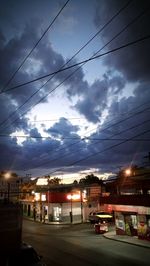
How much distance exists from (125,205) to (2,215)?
19.4 m

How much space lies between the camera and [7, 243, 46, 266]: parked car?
15277 mm

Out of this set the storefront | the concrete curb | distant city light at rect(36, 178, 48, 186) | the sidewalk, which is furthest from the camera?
distant city light at rect(36, 178, 48, 186)

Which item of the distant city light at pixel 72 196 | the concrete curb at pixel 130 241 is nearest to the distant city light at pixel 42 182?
the distant city light at pixel 72 196

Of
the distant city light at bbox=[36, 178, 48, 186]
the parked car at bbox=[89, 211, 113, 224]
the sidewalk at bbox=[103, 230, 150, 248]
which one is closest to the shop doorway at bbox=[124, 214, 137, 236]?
the sidewalk at bbox=[103, 230, 150, 248]

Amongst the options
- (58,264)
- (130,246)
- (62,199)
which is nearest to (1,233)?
(58,264)

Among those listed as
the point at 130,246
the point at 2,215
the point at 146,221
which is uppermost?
the point at 2,215

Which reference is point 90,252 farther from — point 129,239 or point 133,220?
point 133,220

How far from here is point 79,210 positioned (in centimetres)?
5306

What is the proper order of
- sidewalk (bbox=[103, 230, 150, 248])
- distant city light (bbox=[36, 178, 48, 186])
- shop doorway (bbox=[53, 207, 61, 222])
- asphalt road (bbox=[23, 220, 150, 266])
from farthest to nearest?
distant city light (bbox=[36, 178, 48, 186]) < shop doorway (bbox=[53, 207, 61, 222]) < sidewalk (bbox=[103, 230, 150, 248]) < asphalt road (bbox=[23, 220, 150, 266])

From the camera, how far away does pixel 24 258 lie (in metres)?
15.8

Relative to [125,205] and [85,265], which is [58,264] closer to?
[85,265]

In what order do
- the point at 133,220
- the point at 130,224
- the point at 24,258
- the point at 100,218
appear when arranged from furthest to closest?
the point at 100,218, the point at 130,224, the point at 133,220, the point at 24,258

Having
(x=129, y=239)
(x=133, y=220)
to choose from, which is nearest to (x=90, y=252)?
(x=129, y=239)

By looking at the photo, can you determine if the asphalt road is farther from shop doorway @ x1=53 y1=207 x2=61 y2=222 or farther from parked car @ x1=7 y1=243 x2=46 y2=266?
shop doorway @ x1=53 y1=207 x2=61 y2=222
